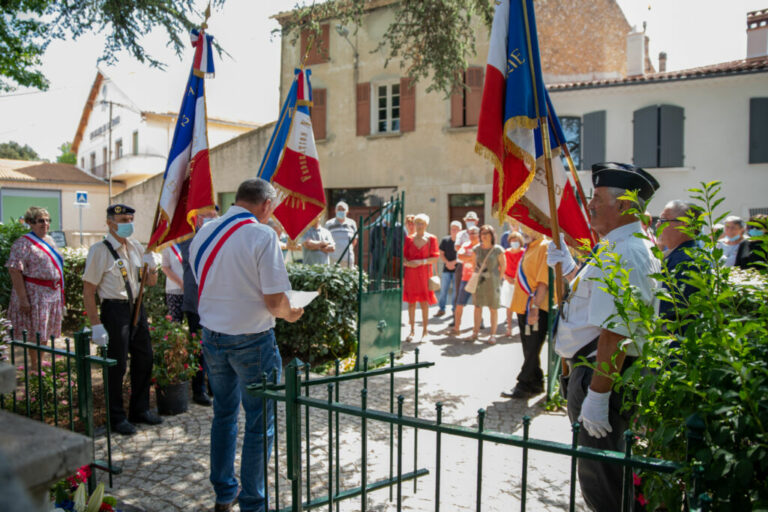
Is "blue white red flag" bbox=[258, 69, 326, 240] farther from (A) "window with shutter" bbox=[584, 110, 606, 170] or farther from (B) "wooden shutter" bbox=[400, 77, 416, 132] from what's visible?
(A) "window with shutter" bbox=[584, 110, 606, 170]

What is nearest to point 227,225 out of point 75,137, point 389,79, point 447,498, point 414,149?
point 447,498

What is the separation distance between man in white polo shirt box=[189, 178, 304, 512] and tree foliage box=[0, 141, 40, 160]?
230ft

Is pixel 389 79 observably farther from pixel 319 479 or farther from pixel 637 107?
pixel 319 479

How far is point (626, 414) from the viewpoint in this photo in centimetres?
274

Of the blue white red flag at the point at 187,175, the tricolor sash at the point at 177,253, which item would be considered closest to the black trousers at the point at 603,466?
the blue white red flag at the point at 187,175

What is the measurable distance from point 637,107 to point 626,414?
16.0m

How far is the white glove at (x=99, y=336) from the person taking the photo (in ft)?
15.1

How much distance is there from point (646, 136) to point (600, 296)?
15524 millimetres

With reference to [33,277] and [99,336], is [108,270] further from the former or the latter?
[33,277]

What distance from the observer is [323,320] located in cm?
709

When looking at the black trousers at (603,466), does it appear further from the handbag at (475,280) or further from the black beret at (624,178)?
the handbag at (475,280)

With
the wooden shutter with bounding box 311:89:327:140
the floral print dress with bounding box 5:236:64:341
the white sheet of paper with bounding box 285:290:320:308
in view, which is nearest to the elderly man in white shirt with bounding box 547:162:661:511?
the white sheet of paper with bounding box 285:290:320:308

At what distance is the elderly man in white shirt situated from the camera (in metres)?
2.60

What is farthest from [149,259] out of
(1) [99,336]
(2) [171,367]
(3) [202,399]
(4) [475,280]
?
(4) [475,280]
